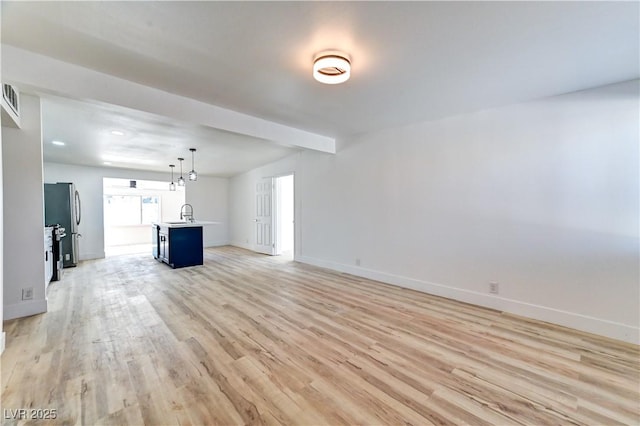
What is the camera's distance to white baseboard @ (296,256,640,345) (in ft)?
8.34

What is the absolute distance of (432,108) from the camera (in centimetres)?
335

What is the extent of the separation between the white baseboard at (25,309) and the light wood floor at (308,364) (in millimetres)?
141

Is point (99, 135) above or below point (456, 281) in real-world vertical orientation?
above

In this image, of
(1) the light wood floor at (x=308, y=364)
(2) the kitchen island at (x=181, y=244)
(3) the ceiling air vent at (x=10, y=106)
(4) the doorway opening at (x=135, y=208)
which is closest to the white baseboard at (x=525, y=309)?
(1) the light wood floor at (x=308, y=364)

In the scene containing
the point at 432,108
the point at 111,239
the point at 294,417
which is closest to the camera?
the point at 294,417

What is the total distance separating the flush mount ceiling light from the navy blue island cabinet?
4675 mm

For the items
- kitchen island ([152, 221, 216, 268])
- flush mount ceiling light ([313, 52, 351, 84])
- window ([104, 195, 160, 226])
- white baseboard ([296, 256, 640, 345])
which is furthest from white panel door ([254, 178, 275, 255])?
window ([104, 195, 160, 226])

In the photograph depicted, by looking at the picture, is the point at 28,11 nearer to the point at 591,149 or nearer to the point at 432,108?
the point at 432,108

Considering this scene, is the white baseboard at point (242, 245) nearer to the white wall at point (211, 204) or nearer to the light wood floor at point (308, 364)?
the white wall at point (211, 204)

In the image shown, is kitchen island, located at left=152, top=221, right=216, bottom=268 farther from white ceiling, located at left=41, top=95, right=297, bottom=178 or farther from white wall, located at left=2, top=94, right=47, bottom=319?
white wall, located at left=2, top=94, right=47, bottom=319

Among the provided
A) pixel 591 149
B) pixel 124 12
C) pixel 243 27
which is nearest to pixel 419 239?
pixel 591 149

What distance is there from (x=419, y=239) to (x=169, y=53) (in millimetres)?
3729

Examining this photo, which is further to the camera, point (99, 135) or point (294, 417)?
point (99, 135)

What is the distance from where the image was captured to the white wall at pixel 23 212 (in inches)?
114
